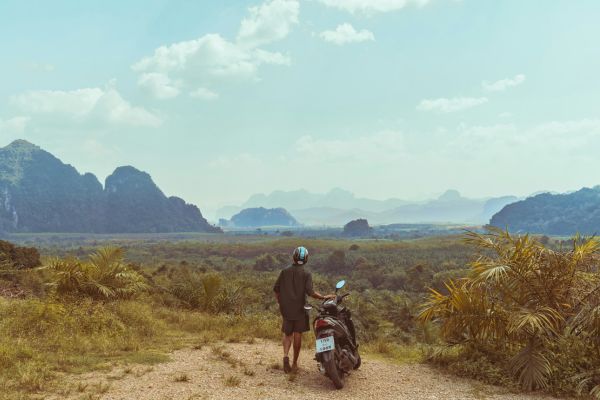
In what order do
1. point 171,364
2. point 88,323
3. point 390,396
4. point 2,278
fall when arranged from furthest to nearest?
point 2,278 < point 88,323 < point 171,364 < point 390,396

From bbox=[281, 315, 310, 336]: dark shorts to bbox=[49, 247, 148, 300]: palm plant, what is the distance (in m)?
6.65

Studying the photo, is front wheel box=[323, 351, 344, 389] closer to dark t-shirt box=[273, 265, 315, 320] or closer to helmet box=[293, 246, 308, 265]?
dark t-shirt box=[273, 265, 315, 320]

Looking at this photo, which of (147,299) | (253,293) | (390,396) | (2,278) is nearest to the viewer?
(390,396)

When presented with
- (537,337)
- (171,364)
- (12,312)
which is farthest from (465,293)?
(12,312)

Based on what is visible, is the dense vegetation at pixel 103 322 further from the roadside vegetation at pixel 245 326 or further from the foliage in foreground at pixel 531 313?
the foliage in foreground at pixel 531 313

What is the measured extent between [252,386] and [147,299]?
869 centimetres

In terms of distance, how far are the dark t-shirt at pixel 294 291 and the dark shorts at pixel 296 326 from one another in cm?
8

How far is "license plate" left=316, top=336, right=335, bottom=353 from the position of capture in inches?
283

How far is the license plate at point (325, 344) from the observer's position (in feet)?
23.6

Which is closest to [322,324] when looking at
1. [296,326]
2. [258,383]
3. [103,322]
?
[296,326]

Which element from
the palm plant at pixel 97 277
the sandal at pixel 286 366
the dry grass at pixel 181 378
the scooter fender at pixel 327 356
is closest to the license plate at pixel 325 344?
the scooter fender at pixel 327 356

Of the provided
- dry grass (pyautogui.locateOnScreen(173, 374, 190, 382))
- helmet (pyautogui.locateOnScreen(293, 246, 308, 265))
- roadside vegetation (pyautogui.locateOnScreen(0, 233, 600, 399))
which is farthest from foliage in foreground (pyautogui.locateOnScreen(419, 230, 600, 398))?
dry grass (pyautogui.locateOnScreen(173, 374, 190, 382))

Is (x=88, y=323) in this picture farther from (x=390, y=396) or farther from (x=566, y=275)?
(x=566, y=275)

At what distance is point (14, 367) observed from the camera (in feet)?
23.5
